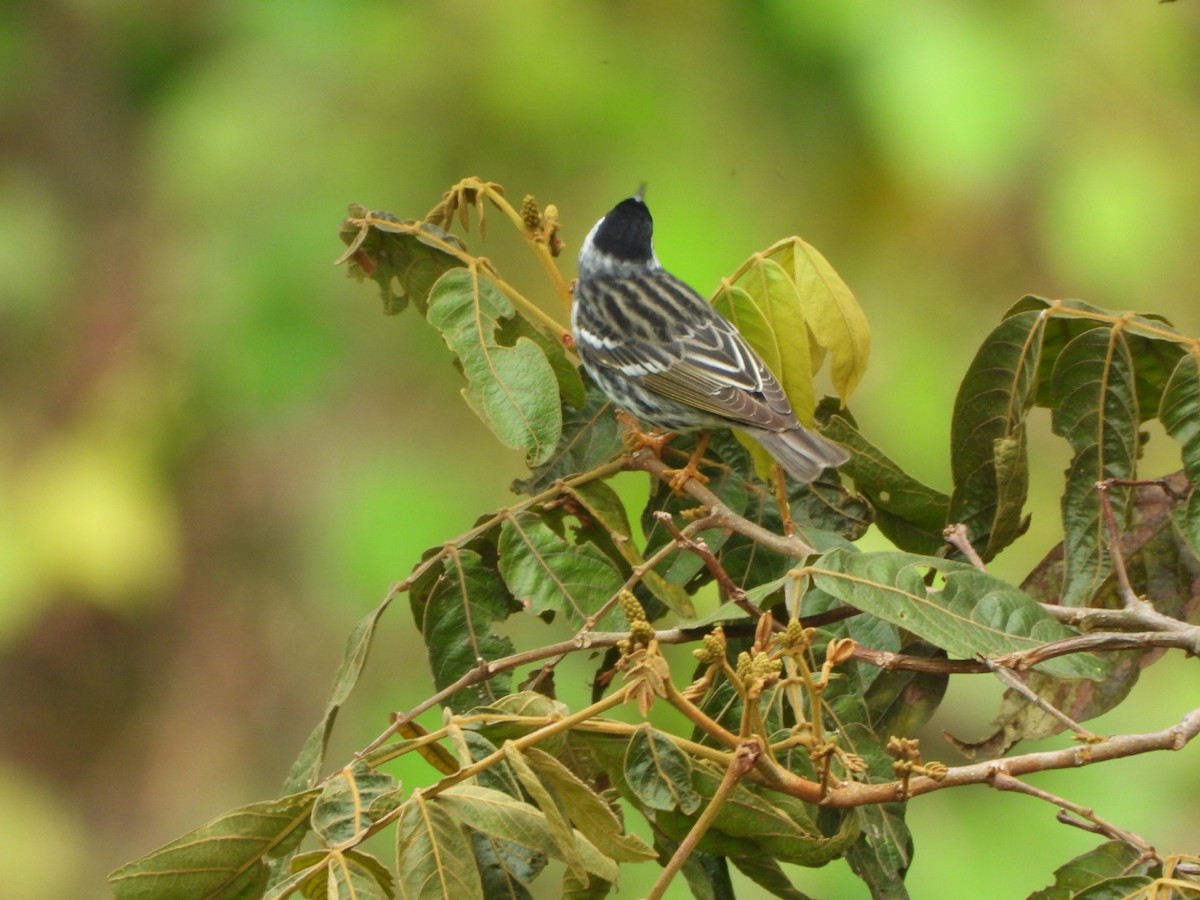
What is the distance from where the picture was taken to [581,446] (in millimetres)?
2193

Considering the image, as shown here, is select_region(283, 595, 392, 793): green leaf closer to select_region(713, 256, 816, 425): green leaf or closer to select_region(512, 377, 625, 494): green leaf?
select_region(512, 377, 625, 494): green leaf

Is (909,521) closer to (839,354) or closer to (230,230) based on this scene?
(839,354)

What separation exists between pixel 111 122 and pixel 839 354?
4.43 metres

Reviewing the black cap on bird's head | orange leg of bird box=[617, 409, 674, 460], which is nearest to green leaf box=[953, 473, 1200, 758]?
orange leg of bird box=[617, 409, 674, 460]

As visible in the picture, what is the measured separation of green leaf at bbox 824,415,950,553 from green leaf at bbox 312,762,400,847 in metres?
0.84

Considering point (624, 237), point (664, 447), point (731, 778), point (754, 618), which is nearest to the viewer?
point (731, 778)

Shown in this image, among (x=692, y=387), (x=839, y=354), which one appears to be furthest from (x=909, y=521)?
(x=692, y=387)

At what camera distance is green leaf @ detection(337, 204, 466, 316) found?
2131 mm

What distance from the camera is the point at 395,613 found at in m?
4.32

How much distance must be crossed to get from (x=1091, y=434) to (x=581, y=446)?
774 mm

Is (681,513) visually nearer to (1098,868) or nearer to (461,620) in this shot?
(461,620)

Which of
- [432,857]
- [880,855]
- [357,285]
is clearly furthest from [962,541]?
[357,285]

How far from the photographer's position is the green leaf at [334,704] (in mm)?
1754

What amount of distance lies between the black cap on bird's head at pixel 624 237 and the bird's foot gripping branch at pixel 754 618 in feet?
2.93
